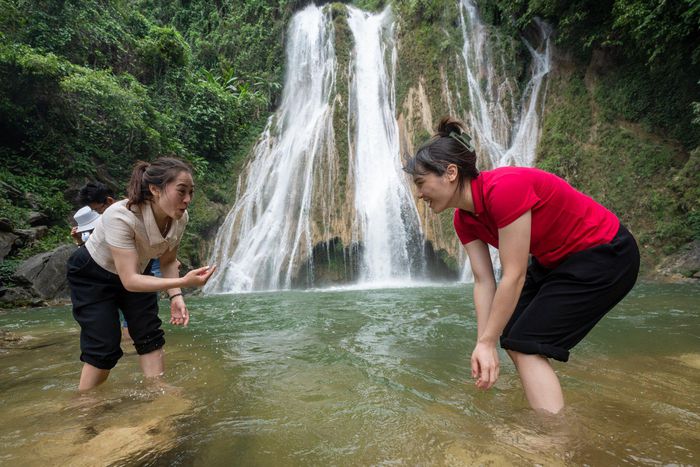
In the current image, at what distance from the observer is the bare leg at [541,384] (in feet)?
5.64

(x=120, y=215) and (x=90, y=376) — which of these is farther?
(x=90, y=376)

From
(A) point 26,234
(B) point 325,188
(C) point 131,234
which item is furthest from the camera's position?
(B) point 325,188

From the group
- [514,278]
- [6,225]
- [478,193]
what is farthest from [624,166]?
[6,225]

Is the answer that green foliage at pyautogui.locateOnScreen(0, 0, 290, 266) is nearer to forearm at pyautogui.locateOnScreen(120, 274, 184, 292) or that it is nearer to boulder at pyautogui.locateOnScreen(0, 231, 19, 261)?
boulder at pyautogui.locateOnScreen(0, 231, 19, 261)

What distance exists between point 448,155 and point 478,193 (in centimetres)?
21

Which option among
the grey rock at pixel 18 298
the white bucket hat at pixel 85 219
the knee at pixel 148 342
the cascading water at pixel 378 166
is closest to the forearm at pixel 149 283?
the knee at pixel 148 342

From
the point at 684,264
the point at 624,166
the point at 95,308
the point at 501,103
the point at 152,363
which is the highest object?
the point at 501,103

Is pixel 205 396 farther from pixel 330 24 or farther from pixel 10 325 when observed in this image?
pixel 330 24

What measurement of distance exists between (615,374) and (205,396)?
274 cm

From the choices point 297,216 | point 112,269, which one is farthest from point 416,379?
point 297,216

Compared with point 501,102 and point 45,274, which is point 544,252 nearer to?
point 45,274

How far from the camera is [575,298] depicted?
1.74 metres

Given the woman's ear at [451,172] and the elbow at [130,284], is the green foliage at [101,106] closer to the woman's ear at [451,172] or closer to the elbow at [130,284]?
the elbow at [130,284]

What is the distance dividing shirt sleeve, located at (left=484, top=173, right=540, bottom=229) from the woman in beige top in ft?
4.79
